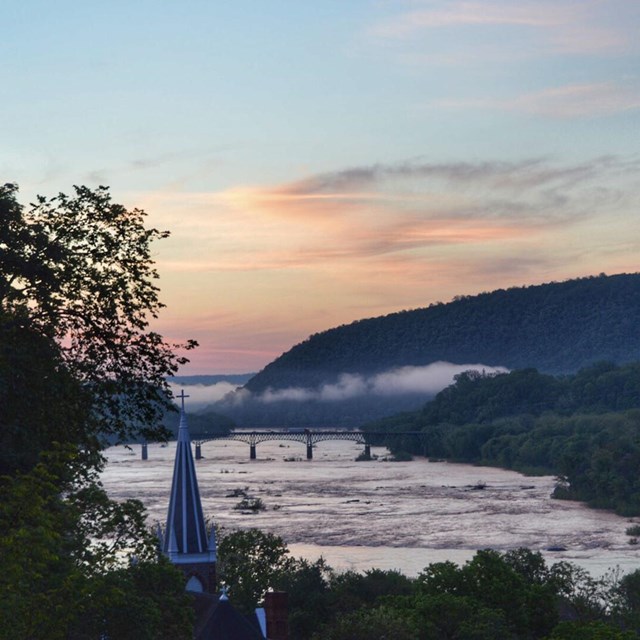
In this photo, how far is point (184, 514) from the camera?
156 ft

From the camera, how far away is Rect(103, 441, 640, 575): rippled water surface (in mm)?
83125

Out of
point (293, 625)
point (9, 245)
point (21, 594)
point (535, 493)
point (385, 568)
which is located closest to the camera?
point (21, 594)

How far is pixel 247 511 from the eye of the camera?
112438mm

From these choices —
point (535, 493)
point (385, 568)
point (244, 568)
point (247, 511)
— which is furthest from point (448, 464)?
point (244, 568)

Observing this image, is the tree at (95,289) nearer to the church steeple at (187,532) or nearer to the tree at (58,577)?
the tree at (58,577)

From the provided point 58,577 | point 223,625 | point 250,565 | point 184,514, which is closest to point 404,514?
point 250,565

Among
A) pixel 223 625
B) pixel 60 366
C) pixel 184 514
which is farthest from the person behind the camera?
pixel 184 514

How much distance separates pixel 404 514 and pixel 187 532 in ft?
209

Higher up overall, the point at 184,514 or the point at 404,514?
the point at 184,514

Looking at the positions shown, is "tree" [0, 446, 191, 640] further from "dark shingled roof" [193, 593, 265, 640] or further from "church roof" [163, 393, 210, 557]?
"church roof" [163, 393, 210, 557]

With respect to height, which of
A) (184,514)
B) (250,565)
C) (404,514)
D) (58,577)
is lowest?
(404,514)

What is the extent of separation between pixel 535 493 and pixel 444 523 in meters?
32.6

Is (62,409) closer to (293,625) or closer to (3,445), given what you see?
(3,445)

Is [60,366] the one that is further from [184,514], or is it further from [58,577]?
[184,514]
